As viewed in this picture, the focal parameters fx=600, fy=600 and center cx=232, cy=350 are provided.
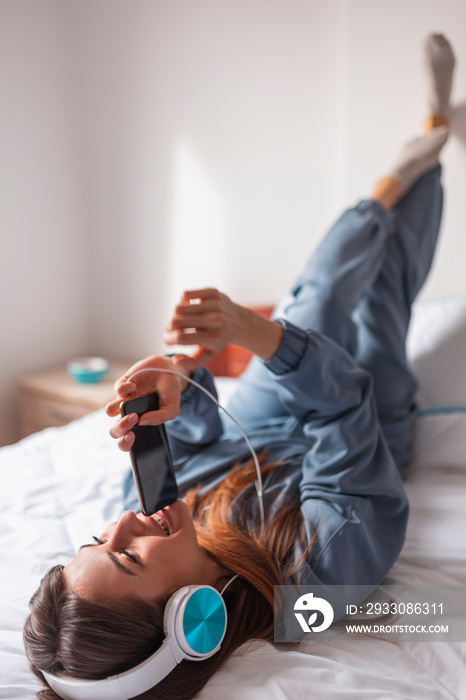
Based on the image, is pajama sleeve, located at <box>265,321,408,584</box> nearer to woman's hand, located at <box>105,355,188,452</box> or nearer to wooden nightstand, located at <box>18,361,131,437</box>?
woman's hand, located at <box>105,355,188,452</box>

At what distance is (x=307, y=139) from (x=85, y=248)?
1109 mm

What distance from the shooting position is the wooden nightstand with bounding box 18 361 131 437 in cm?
204

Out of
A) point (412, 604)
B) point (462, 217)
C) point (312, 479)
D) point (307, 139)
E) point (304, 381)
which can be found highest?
point (307, 139)

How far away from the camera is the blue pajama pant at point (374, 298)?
1.34 metres

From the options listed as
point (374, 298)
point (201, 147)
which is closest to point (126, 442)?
point (374, 298)

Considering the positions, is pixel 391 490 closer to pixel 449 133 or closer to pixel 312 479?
pixel 312 479

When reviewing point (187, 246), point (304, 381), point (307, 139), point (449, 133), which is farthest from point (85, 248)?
point (304, 381)

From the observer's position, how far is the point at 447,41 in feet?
5.19

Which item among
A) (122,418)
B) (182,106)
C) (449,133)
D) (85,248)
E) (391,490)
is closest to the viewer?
(122,418)

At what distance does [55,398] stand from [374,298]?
1.21m

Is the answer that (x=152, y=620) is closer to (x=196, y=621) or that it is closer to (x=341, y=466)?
(x=196, y=621)

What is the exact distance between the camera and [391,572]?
3.23ft

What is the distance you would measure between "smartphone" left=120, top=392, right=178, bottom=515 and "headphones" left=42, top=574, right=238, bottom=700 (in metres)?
0.16

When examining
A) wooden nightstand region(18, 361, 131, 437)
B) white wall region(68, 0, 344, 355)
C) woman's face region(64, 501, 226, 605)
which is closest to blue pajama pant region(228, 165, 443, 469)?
white wall region(68, 0, 344, 355)
